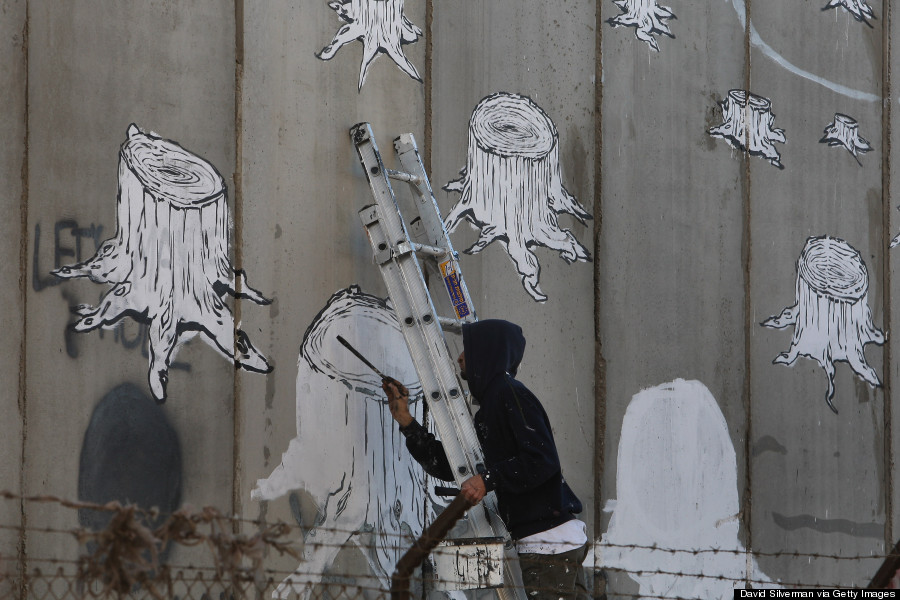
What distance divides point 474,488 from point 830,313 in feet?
10.6

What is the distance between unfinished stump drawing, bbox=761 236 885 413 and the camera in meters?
5.88

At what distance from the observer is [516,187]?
503cm

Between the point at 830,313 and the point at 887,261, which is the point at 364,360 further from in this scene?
the point at 887,261

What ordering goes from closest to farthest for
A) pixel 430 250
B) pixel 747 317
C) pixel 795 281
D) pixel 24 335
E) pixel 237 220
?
pixel 24 335 < pixel 237 220 < pixel 430 250 < pixel 747 317 < pixel 795 281

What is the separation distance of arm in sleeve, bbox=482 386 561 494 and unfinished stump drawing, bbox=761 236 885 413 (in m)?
2.39

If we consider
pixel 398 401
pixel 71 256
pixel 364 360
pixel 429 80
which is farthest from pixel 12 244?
pixel 429 80

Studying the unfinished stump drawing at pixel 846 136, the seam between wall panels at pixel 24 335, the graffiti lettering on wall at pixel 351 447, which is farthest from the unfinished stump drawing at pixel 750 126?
the seam between wall panels at pixel 24 335

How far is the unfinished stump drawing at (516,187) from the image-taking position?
489 cm

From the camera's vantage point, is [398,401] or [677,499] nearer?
[398,401]

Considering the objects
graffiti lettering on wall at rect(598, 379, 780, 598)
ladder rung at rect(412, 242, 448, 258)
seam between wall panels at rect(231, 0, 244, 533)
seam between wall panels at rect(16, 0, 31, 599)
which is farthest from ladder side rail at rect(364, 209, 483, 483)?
graffiti lettering on wall at rect(598, 379, 780, 598)

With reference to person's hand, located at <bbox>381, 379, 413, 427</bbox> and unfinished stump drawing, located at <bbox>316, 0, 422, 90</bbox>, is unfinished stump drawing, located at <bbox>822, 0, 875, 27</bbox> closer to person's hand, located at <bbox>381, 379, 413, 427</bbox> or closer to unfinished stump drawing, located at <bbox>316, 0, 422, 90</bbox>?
unfinished stump drawing, located at <bbox>316, 0, 422, 90</bbox>

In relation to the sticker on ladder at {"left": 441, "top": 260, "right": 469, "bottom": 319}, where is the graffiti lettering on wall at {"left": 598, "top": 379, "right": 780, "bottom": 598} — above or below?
below

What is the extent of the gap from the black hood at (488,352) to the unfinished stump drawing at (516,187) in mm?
873

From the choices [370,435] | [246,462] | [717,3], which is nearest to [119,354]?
[246,462]
